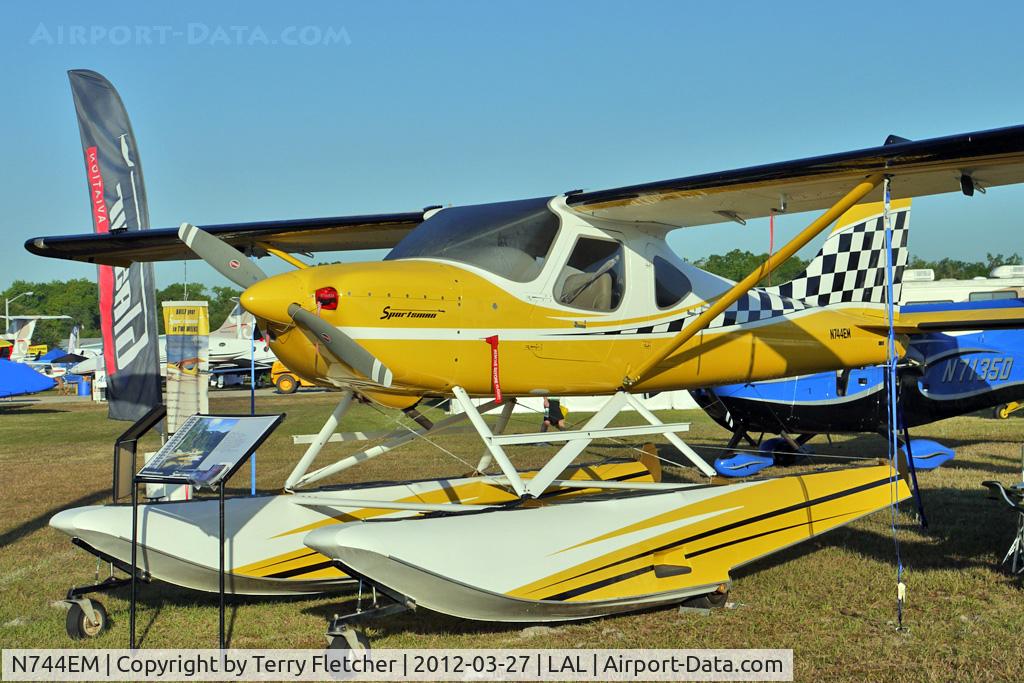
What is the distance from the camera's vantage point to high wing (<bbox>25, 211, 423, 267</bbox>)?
879 cm

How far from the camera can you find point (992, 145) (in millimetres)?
5781

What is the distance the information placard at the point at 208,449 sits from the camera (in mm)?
5512

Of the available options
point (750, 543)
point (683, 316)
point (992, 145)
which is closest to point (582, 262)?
point (683, 316)

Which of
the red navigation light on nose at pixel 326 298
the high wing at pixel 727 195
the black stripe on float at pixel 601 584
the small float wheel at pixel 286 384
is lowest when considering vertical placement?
the small float wheel at pixel 286 384

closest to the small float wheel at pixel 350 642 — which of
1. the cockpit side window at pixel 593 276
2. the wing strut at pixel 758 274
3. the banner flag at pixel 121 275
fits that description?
the cockpit side window at pixel 593 276

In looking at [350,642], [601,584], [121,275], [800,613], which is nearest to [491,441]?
[601,584]

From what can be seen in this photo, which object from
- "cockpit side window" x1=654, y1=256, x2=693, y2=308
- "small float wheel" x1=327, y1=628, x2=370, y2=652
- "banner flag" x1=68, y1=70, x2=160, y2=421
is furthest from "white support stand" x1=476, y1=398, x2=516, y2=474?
"banner flag" x1=68, y1=70, x2=160, y2=421

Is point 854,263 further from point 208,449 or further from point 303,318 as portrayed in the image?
point 208,449

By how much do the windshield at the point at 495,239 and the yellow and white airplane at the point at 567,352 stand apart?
17 millimetres

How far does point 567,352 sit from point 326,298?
2.04 metres

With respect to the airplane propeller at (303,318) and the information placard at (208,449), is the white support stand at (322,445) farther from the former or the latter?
the airplane propeller at (303,318)

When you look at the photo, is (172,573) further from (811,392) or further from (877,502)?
(811,392)

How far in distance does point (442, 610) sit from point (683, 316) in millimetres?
3377

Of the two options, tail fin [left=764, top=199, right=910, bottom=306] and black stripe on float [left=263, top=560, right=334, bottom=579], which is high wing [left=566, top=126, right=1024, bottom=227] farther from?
black stripe on float [left=263, top=560, right=334, bottom=579]
